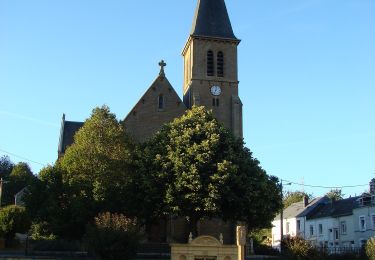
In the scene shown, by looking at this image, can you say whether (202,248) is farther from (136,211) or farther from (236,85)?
(236,85)

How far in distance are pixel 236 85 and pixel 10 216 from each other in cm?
2536

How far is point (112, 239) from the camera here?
28906 millimetres

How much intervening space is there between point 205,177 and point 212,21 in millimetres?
23920

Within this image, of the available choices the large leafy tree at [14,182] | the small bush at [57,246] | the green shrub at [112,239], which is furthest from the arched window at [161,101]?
the large leafy tree at [14,182]

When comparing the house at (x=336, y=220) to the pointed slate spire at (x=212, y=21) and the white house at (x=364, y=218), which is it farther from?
the pointed slate spire at (x=212, y=21)

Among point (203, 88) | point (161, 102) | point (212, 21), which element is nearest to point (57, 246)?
point (161, 102)

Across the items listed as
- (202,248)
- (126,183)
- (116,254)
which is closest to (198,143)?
(126,183)

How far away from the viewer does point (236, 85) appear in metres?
52.8

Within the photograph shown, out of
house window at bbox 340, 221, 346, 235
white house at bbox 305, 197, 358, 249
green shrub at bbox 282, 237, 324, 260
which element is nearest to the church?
green shrub at bbox 282, 237, 324, 260

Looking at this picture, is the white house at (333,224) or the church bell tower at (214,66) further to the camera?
the white house at (333,224)

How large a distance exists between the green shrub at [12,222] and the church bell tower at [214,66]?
19445 millimetres

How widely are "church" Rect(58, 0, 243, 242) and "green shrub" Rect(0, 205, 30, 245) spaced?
1170cm

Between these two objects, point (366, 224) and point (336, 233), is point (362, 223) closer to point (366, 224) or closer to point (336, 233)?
point (366, 224)

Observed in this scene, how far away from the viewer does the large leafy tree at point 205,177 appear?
35.2 m
